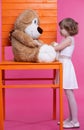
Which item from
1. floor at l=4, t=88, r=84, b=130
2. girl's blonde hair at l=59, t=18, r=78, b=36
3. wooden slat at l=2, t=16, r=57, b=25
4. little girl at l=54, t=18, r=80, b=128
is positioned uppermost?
wooden slat at l=2, t=16, r=57, b=25

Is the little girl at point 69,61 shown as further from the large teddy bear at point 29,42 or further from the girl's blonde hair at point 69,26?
the large teddy bear at point 29,42

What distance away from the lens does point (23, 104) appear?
127 inches

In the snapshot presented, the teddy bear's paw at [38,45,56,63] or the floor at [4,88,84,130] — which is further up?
the teddy bear's paw at [38,45,56,63]

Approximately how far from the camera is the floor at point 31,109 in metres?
2.54

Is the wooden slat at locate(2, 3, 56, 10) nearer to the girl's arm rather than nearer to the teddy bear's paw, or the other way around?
the girl's arm

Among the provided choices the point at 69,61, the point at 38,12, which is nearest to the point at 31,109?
the point at 69,61

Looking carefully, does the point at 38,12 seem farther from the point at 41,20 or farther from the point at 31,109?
the point at 31,109

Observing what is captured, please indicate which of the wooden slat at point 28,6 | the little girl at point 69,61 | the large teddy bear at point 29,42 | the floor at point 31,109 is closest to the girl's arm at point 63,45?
the little girl at point 69,61

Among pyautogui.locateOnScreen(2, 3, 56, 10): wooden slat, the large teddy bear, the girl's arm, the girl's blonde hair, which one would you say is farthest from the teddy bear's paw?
pyautogui.locateOnScreen(2, 3, 56, 10): wooden slat

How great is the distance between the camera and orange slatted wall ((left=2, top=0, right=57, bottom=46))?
2.55 metres

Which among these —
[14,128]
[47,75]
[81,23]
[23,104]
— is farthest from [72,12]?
[14,128]

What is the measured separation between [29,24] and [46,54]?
27 centimetres

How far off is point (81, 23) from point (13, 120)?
4.37 feet

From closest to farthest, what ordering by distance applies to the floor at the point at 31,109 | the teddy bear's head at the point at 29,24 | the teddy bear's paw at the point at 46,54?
the teddy bear's paw at the point at 46,54, the teddy bear's head at the point at 29,24, the floor at the point at 31,109
